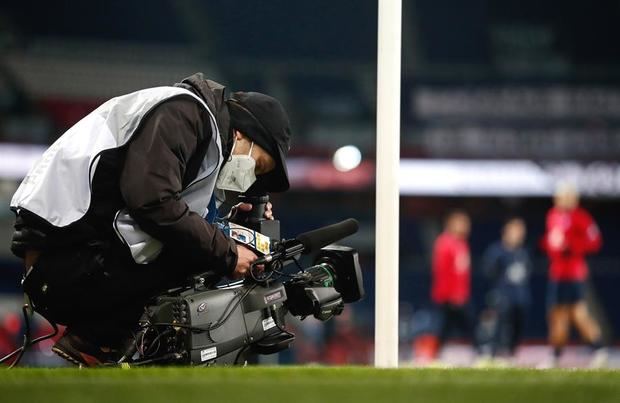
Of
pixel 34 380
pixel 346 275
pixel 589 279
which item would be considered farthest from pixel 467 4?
pixel 34 380

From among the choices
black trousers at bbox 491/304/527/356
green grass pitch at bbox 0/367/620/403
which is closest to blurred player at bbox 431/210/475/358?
black trousers at bbox 491/304/527/356

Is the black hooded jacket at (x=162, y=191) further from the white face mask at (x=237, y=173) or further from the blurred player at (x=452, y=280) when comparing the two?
the blurred player at (x=452, y=280)

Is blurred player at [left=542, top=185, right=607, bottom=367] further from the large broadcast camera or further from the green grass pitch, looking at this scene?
the green grass pitch

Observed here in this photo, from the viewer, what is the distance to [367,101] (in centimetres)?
873

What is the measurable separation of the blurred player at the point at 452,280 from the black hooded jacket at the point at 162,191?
5978mm

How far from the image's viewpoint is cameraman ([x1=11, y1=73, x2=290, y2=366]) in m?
1.83

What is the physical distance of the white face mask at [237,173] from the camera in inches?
82.4

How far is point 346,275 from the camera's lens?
7.10 feet

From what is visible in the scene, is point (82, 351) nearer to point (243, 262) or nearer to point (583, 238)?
point (243, 262)

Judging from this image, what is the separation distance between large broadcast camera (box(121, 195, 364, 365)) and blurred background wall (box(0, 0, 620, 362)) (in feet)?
19.4

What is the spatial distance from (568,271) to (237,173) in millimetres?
6028

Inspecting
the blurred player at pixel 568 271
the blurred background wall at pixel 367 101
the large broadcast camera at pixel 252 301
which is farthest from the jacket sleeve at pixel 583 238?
the large broadcast camera at pixel 252 301

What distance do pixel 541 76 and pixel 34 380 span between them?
865cm

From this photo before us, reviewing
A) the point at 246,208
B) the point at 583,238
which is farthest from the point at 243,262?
the point at 583,238
